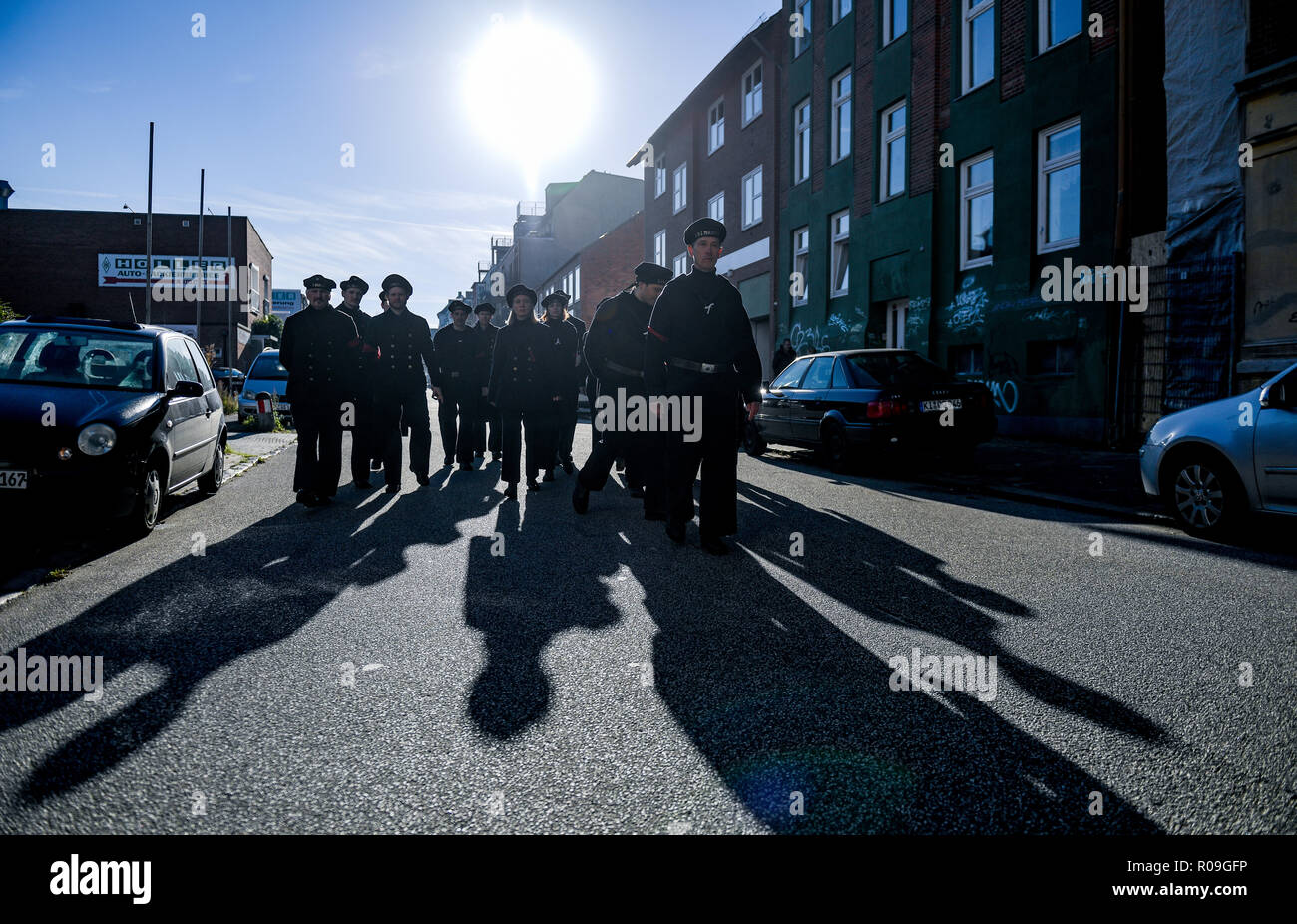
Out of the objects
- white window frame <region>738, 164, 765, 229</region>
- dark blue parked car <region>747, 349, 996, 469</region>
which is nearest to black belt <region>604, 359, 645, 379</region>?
dark blue parked car <region>747, 349, 996, 469</region>

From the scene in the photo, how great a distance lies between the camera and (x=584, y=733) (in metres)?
3.14

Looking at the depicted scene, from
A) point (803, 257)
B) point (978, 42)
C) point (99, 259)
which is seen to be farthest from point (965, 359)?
point (99, 259)

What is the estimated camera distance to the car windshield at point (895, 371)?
38.8ft

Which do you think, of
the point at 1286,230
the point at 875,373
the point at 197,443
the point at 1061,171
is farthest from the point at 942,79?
the point at 197,443

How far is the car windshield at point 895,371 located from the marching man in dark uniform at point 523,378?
169 inches

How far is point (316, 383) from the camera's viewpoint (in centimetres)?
843

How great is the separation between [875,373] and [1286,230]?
5560 millimetres

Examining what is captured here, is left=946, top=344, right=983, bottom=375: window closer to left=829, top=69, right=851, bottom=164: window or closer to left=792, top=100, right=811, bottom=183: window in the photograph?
left=829, top=69, right=851, bottom=164: window

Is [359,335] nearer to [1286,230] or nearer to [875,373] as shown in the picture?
[875,373]

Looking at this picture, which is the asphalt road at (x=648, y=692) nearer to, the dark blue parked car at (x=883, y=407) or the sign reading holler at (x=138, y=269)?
the dark blue parked car at (x=883, y=407)

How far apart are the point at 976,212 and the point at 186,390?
1554 cm

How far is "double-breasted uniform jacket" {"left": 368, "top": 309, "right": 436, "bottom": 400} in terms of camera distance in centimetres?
979
